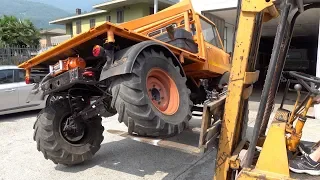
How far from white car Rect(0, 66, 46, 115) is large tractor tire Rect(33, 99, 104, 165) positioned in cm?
430

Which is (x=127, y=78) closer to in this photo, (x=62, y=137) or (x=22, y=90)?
(x=62, y=137)

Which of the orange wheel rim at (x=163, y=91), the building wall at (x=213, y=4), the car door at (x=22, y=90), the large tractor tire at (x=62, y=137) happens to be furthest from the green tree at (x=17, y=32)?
the orange wheel rim at (x=163, y=91)

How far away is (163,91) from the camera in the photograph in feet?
12.2

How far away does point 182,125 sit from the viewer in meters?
3.57

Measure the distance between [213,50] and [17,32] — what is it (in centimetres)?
2798

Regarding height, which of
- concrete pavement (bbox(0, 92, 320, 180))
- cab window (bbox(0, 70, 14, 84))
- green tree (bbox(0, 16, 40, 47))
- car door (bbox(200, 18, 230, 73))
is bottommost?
concrete pavement (bbox(0, 92, 320, 180))

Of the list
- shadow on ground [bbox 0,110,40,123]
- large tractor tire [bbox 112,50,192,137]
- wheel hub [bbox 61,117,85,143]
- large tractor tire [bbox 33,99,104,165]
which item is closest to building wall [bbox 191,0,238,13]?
shadow on ground [bbox 0,110,40,123]

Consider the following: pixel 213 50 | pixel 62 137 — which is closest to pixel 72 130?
pixel 62 137

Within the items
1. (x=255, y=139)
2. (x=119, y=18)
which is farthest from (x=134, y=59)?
(x=119, y=18)

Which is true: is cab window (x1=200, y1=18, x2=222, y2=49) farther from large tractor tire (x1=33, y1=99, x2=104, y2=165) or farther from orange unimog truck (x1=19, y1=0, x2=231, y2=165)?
large tractor tire (x1=33, y1=99, x2=104, y2=165)

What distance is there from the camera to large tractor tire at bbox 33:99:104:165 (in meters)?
4.71

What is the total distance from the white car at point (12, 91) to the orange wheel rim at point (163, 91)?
6166mm

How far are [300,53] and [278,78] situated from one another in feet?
57.2

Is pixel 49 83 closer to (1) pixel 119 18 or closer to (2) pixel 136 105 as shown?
(2) pixel 136 105
